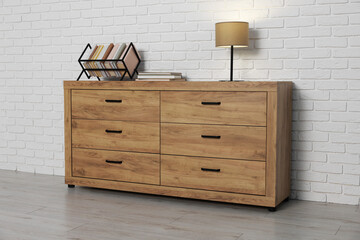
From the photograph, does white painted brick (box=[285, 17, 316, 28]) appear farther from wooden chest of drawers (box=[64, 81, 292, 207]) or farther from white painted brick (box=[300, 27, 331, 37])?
wooden chest of drawers (box=[64, 81, 292, 207])

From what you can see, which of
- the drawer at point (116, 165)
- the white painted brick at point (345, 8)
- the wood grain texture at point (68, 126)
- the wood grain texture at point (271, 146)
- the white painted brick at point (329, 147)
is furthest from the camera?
the wood grain texture at point (68, 126)

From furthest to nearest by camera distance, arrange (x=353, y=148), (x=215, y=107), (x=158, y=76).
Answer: (x=158, y=76) < (x=353, y=148) < (x=215, y=107)

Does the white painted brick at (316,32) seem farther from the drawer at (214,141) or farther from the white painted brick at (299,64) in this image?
the drawer at (214,141)

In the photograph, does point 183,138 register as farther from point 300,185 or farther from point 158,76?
point 300,185

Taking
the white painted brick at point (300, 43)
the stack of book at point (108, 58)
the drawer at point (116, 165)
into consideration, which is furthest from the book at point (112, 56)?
the white painted brick at point (300, 43)

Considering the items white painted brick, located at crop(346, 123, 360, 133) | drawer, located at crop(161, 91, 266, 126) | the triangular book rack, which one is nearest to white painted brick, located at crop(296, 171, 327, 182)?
white painted brick, located at crop(346, 123, 360, 133)

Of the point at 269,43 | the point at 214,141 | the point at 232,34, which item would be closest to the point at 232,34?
the point at 232,34

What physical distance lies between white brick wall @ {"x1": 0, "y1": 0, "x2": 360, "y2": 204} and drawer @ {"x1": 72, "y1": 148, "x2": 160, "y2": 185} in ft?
2.26

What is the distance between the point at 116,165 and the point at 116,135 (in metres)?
0.22

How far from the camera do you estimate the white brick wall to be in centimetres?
321

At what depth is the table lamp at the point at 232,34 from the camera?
3215 mm

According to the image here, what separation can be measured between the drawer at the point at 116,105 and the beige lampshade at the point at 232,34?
0.60 metres

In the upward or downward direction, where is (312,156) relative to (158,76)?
downward

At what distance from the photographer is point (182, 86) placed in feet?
10.4
